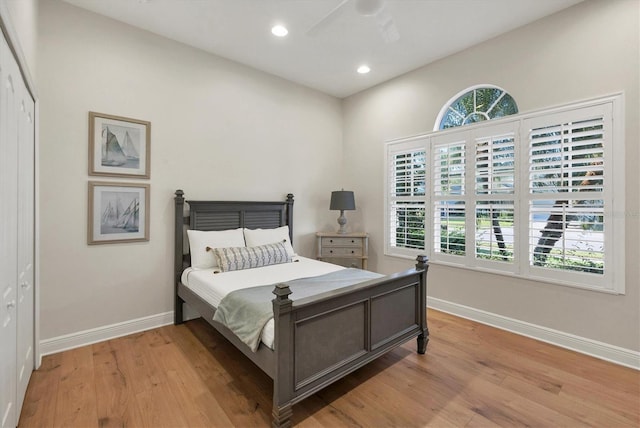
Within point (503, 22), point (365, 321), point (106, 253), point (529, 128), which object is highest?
point (503, 22)

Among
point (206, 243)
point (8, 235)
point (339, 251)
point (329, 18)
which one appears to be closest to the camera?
point (8, 235)

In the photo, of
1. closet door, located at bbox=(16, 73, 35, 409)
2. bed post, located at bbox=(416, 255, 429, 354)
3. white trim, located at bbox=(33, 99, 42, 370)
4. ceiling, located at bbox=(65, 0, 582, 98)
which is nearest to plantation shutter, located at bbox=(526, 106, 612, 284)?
ceiling, located at bbox=(65, 0, 582, 98)

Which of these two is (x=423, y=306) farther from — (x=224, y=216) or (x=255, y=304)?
(x=224, y=216)

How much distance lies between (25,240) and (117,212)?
0.95m

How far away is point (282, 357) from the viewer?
1.77m

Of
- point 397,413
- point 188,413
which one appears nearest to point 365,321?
point 397,413

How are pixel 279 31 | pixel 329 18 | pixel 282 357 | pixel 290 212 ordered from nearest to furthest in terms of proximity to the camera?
pixel 282 357, pixel 329 18, pixel 279 31, pixel 290 212

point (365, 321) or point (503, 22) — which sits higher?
point (503, 22)

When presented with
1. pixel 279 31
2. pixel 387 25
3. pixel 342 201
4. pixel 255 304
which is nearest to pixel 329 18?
pixel 387 25

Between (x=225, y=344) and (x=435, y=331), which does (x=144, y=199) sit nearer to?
(x=225, y=344)

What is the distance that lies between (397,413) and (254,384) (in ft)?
3.36

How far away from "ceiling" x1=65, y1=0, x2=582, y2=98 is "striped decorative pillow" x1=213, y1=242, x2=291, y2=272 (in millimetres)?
2103

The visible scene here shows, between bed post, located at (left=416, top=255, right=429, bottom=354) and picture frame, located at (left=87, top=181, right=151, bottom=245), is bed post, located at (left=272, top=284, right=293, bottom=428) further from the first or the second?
picture frame, located at (left=87, top=181, right=151, bottom=245)

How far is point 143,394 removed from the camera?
2.13 meters
